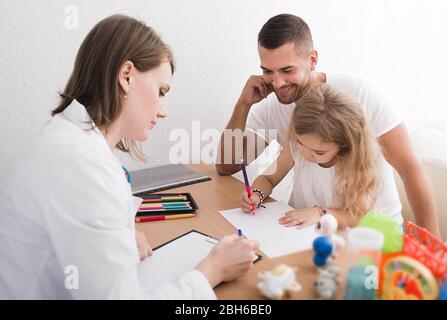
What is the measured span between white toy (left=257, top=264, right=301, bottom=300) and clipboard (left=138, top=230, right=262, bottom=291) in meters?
0.16

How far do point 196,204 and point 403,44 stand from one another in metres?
1.64

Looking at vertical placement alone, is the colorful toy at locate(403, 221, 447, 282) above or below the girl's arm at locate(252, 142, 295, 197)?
above

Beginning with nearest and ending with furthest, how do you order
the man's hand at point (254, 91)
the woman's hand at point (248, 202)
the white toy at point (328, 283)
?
the white toy at point (328, 283)
the woman's hand at point (248, 202)
the man's hand at point (254, 91)

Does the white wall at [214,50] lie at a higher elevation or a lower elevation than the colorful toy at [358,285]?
higher

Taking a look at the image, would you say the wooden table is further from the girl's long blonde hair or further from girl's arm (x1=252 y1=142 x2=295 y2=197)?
the girl's long blonde hair

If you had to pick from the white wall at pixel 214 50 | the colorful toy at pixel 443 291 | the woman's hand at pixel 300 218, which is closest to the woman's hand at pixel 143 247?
A: the woman's hand at pixel 300 218

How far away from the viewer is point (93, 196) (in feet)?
2.43

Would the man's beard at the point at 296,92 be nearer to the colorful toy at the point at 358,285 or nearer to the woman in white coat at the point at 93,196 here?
the woman in white coat at the point at 93,196

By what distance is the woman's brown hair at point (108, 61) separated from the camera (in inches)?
35.6

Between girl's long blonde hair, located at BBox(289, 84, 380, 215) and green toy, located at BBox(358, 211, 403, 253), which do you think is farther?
girl's long blonde hair, located at BBox(289, 84, 380, 215)

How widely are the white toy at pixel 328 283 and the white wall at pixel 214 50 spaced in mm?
1118

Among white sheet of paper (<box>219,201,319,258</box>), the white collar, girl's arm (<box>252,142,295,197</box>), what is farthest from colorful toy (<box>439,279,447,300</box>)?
girl's arm (<box>252,142,295,197</box>)

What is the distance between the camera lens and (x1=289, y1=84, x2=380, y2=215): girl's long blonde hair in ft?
3.95
